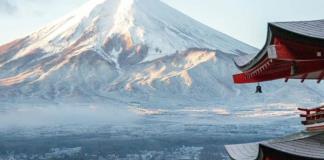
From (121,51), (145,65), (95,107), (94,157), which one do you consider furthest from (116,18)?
(94,157)

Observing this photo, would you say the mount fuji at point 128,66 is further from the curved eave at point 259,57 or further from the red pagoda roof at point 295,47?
the red pagoda roof at point 295,47

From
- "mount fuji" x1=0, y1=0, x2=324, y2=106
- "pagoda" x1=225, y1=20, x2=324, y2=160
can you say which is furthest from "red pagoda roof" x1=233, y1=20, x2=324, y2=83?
"mount fuji" x1=0, y1=0, x2=324, y2=106

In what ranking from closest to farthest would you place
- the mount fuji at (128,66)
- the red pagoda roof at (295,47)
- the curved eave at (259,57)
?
the red pagoda roof at (295,47) → the curved eave at (259,57) → the mount fuji at (128,66)

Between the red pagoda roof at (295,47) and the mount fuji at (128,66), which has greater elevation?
the mount fuji at (128,66)

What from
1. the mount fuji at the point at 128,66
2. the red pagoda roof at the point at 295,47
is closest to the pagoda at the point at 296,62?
the red pagoda roof at the point at 295,47

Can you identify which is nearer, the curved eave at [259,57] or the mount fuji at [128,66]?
the curved eave at [259,57]

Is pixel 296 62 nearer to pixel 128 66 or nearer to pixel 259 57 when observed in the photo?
pixel 259 57

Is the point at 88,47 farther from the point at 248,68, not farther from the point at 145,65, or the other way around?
the point at 248,68

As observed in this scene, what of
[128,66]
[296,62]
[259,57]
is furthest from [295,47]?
[128,66]

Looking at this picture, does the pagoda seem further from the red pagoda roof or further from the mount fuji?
the mount fuji
